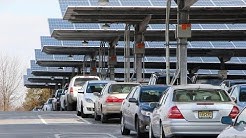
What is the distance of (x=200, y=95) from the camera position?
1539cm

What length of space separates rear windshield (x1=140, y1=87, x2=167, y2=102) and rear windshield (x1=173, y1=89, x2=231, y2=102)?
12.9 feet

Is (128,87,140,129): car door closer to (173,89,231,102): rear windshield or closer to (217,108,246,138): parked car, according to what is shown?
(173,89,231,102): rear windshield

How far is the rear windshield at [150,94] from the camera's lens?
19453mm

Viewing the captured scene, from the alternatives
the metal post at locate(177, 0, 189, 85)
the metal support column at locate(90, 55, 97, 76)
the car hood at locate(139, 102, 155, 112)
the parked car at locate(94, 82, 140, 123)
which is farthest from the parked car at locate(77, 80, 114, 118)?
the metal support column at locate(90, 55, 97, 76)

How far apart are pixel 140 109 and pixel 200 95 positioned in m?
3.39

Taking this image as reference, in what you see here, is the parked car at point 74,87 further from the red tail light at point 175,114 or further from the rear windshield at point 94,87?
the red tail light at point 175,114

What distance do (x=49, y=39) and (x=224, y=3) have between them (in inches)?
948

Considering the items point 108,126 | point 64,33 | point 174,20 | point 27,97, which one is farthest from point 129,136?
point 27,97

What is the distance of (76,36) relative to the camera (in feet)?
164

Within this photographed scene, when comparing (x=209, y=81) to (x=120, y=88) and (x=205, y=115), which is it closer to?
(x=120, y=88)

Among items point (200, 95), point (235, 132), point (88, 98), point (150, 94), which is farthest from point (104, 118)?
point (235, 132)

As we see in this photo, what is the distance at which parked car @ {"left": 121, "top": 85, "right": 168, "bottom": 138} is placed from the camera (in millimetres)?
18266

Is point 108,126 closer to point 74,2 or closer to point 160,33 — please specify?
point 74,2

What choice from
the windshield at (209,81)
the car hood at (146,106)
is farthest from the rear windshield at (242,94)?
the windshield at (209,81)
